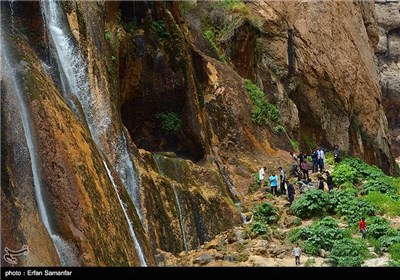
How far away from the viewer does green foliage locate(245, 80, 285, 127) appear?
25.1 meters

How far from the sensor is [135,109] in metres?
20.1

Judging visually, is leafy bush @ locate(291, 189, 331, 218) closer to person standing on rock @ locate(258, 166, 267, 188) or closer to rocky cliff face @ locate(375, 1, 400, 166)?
person standing on rock @ locate(258, 166, 267, 188)

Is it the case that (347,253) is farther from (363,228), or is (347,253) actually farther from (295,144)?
(295,144)

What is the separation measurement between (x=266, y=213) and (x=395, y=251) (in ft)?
14.4

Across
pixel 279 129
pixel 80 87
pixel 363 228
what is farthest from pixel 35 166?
pixel 279 129

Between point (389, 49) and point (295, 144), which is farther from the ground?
point (389, 49)

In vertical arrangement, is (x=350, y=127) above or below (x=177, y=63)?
below

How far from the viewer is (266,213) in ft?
60.2

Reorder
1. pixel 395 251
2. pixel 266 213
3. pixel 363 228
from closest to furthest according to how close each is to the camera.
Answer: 1. pixel 395 251
2. pixel 363 228
3. pixel 266 213

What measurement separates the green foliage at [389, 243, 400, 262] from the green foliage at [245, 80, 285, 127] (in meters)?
10.5

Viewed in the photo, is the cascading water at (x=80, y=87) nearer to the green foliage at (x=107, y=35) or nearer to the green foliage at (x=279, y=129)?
the green foliage at (x=107, y=35)
